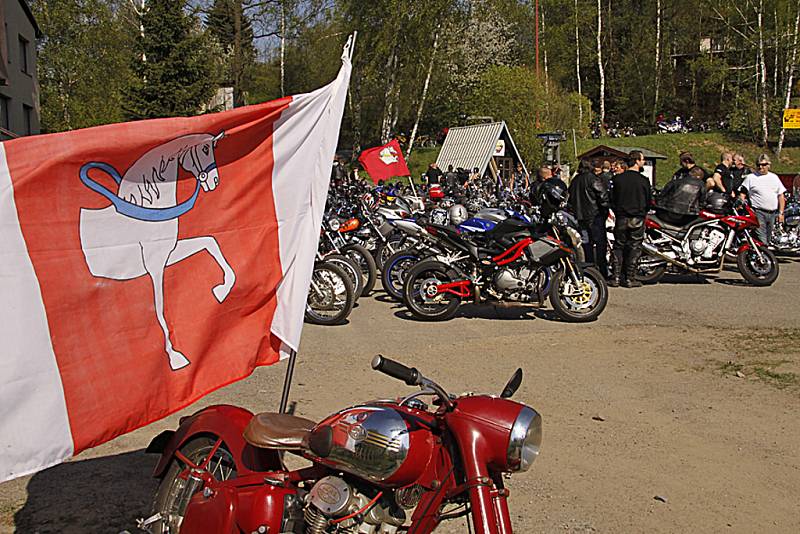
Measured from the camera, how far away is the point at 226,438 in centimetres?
369

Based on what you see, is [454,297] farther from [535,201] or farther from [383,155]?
[383,155]

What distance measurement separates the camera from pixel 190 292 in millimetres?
3869

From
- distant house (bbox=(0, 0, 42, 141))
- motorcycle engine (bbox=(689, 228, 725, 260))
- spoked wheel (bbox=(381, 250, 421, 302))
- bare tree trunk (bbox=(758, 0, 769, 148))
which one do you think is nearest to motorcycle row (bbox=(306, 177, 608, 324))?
spoked wheel (bbox=(381, 250, 421, 302))

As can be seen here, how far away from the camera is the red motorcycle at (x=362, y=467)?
2752 millimetres

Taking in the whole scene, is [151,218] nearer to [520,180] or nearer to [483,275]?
[483,275]

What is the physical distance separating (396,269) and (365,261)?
0.56 metres

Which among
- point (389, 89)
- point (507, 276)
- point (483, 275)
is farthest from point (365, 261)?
point (389, 89)

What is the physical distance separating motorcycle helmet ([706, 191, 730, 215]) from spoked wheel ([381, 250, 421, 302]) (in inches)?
174

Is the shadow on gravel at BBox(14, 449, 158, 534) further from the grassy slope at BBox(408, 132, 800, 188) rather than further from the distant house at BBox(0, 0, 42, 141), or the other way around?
the grassy slope at BBox(408, 132, 800, 188)

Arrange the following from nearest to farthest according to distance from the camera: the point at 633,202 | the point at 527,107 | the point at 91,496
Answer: the point at 91,496, the point at 633,202, the point at 527,107

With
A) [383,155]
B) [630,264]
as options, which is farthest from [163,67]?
[630,264]

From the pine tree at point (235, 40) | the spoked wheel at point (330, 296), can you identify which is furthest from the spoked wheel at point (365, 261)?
the pine tree at point (235, 40)

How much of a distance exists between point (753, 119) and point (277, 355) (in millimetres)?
46381

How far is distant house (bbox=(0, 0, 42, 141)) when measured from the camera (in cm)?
3128
